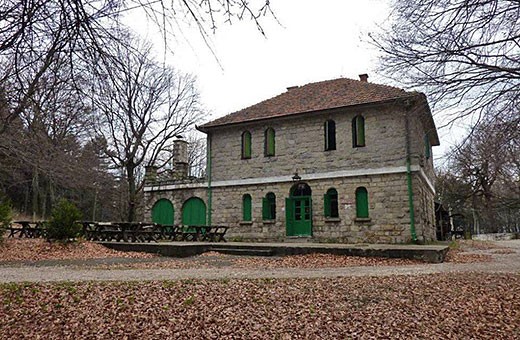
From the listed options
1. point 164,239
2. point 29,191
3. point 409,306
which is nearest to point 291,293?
point 409,306

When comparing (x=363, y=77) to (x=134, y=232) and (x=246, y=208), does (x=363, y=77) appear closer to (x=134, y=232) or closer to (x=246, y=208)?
(x=246, y=208)

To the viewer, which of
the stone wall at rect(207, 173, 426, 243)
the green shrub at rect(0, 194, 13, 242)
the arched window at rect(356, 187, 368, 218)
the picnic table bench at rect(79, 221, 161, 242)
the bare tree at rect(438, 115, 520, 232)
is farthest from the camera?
the arched window at rect(356, 187, 368, 218)

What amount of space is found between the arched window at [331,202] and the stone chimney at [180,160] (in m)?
8.14

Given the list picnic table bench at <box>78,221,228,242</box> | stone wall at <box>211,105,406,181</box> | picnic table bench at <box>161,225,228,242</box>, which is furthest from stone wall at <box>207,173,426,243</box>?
picnic table bench at <box>78,221,228,242</box>

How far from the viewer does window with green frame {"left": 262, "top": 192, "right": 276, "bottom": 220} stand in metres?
18.3

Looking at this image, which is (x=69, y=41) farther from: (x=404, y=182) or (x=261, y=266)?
(x=404, y=182)

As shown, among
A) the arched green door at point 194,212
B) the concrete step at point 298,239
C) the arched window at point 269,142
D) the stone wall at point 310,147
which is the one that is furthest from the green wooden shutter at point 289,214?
the arched green door at point 194,212

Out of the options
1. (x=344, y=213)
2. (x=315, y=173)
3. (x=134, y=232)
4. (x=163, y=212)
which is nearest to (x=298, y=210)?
(x=315, y=173)

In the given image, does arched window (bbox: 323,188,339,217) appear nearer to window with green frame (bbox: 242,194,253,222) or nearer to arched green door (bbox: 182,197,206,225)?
window with green frame (bbox: 242,194,253,222)

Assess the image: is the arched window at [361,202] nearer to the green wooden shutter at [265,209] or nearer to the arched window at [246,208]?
the green wooden shutter at [265,209]

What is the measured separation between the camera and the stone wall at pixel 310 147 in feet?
52.8

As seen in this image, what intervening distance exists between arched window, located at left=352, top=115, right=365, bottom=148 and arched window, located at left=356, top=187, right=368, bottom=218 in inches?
71.6

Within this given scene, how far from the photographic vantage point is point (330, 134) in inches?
691

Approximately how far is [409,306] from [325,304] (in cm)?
115
